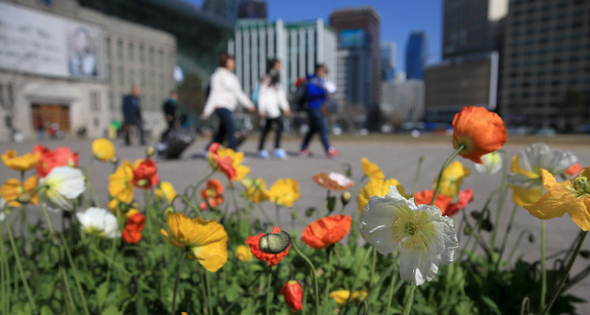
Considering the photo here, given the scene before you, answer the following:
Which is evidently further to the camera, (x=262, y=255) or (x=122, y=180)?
(x=122, y=180)

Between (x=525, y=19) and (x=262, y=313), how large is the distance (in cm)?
9346

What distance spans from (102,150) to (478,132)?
3.93 ft

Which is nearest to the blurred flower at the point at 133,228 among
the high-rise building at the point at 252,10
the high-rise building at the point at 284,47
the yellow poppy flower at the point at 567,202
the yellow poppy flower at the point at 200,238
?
the yellow poppy flower at the point at 200,238

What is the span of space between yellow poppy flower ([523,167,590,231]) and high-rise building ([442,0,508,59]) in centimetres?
9796

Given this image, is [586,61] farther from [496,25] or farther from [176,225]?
[176,225]

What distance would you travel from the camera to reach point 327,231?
A: 2.45 ft

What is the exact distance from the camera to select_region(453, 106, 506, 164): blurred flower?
0.65 m

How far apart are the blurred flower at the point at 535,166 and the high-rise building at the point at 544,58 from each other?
261 ft

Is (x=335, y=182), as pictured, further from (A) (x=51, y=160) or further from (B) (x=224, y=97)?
(B) (x=224, y=97)

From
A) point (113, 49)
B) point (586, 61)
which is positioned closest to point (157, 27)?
point (113, 49)

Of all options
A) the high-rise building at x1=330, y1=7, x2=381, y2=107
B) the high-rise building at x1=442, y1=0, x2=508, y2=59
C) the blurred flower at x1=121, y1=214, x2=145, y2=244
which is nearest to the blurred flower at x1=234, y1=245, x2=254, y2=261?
the blurred flower at x1=121, y1=214, x2=145, y2=244

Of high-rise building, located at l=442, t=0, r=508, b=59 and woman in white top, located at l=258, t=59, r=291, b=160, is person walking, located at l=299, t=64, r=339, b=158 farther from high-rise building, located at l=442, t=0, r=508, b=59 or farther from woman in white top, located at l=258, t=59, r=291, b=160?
high-rise building, located at l=442, t=0, r=508, b=59

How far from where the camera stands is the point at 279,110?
243 inches

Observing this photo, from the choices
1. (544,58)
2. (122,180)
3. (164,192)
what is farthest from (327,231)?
(544,58)
